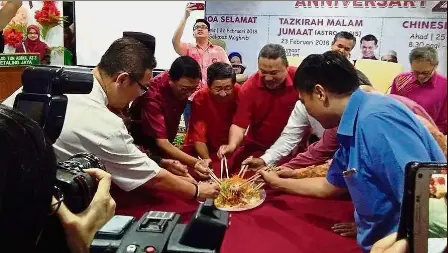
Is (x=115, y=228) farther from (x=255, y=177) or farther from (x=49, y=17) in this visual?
(x=49, y=17)

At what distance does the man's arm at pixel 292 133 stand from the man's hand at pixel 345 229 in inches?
28.0

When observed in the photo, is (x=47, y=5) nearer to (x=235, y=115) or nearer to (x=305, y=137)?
(x=235, y=115)

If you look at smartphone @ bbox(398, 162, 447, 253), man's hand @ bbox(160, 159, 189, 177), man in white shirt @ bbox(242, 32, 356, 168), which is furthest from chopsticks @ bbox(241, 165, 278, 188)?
smartphone @ bbox(398, 162, 447, 253)

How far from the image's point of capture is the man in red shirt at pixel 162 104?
2.32 metres

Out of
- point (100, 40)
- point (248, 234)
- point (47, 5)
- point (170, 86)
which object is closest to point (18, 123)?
point (248, 234)

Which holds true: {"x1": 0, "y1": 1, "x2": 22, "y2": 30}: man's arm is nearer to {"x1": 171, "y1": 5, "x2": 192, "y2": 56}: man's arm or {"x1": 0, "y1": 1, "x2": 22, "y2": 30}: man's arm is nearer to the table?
the table

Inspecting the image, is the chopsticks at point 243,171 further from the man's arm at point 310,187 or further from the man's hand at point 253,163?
the man's arm at point 310,187

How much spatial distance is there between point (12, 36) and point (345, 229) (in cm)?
182

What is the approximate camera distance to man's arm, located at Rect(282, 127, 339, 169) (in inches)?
77.8

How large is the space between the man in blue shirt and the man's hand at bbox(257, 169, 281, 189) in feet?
0.82

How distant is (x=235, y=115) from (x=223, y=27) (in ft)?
2.66

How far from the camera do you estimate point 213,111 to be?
253cm

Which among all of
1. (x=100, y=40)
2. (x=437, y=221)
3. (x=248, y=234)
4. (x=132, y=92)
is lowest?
(x=248, y=234)

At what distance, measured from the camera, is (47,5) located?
282cm
